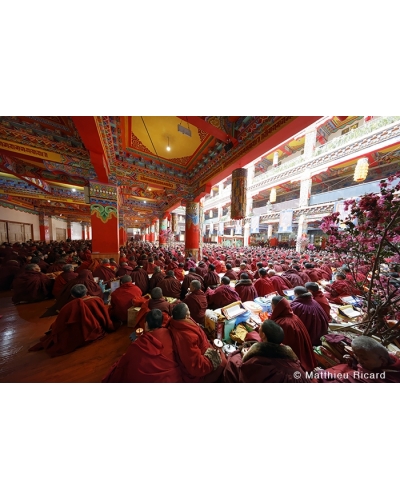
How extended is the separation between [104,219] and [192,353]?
5.85 m

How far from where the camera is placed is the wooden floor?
193 cm

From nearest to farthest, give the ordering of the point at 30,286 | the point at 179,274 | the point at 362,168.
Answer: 1. the point at 30,286
2. the point at 179,274
3. the point at 362,168

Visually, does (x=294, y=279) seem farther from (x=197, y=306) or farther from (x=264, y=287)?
(x=197, y=306)

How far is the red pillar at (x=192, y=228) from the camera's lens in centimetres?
751

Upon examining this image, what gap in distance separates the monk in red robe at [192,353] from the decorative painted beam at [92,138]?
3307mm

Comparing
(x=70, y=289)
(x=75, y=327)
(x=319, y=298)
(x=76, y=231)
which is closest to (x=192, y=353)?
(x=75, y=327)

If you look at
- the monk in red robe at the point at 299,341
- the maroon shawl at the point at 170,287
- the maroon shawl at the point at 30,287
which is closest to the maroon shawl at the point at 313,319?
the monk in red robe at the point at 299,341

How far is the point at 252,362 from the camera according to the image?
57.3 inches

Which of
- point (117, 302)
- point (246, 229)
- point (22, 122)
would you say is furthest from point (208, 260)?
point (246, 229)

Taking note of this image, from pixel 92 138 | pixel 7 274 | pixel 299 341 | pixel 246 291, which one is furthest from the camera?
pixel 7 274

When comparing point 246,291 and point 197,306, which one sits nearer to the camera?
point 197,306

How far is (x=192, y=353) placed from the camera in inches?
64.2

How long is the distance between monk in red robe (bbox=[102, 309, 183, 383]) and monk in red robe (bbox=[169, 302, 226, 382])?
0.08m

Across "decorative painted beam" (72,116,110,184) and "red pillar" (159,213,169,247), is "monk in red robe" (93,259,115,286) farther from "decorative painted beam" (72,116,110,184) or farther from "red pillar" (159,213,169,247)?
"red pillar" (159,213,169,247)
